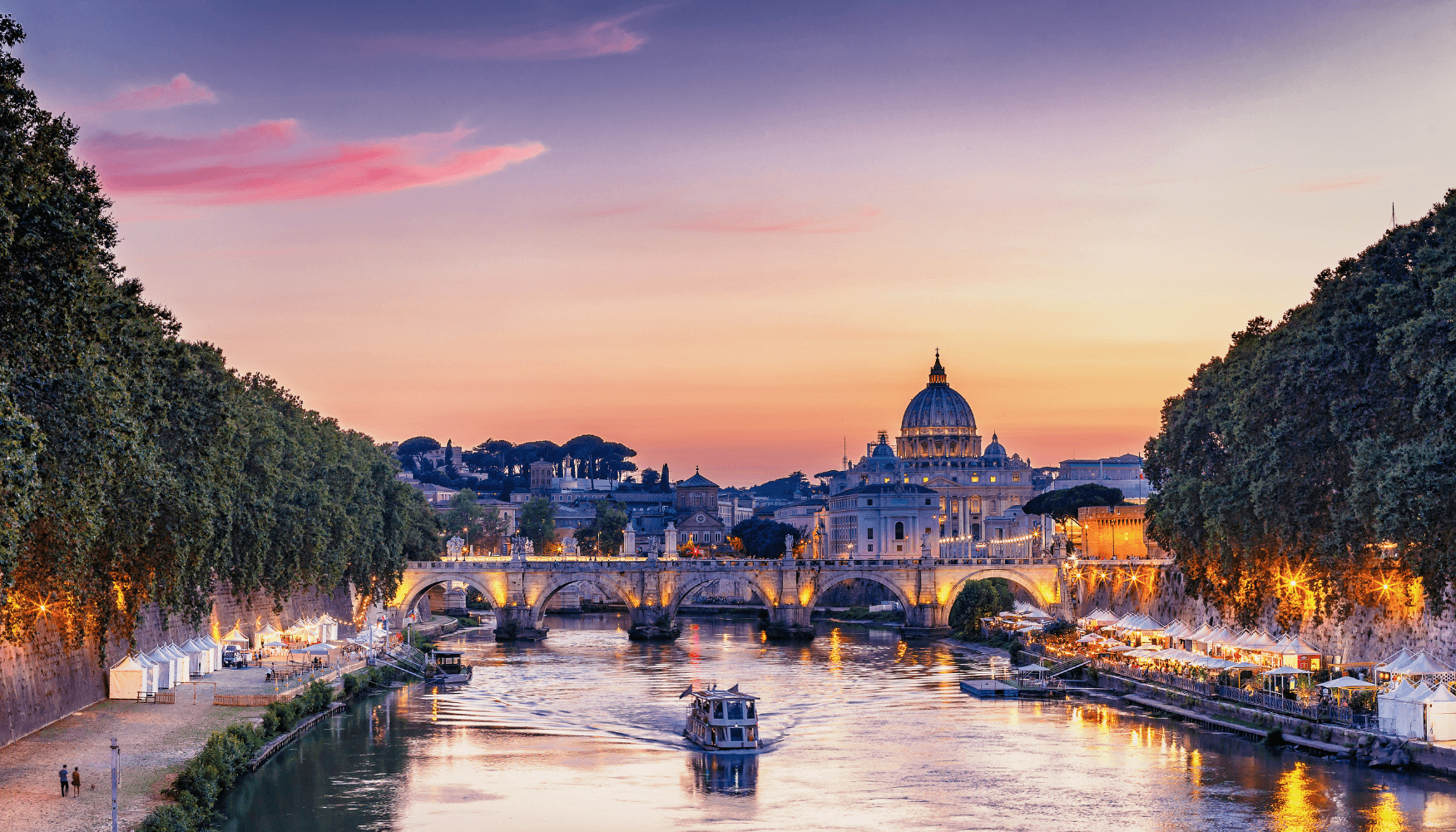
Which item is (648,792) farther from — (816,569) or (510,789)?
(816,569)

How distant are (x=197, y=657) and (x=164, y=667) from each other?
5991mm

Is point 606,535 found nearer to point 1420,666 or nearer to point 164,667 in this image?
point 164,667

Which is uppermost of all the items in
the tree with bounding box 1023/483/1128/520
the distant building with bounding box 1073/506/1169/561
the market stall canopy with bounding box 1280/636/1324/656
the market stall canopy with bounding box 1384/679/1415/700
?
the tree with bounding box 1023/483/1128/520

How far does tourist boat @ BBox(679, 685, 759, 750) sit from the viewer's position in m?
53.1

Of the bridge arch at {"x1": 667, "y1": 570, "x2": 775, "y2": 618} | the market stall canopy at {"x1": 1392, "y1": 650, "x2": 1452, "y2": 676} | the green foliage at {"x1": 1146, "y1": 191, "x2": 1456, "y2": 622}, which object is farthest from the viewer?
the bridge arch at {"x1": 667, "y1": 570, "x2": 775, "y2": 618}

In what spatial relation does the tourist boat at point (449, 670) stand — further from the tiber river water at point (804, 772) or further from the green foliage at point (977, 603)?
the green foliage at point (977, 603)

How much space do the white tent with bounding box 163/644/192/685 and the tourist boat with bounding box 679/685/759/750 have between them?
18307 mm

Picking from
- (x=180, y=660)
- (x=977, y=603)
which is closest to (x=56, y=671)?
(x=180, y=660)

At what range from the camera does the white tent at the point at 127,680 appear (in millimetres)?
52219

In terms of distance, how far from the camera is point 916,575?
390 feet

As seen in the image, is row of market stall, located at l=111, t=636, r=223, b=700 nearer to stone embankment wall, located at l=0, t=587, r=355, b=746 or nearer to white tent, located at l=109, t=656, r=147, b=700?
white tent, located at l=109, t=656, r=147, b=700

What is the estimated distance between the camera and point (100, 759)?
3978 centimetres

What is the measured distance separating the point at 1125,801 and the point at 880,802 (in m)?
6.70

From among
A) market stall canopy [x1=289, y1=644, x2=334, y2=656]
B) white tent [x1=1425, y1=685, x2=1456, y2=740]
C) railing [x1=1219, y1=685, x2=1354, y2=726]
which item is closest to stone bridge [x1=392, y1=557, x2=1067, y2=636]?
market stall canopy [x1=289, y1=644, x2=334, y2=656]
